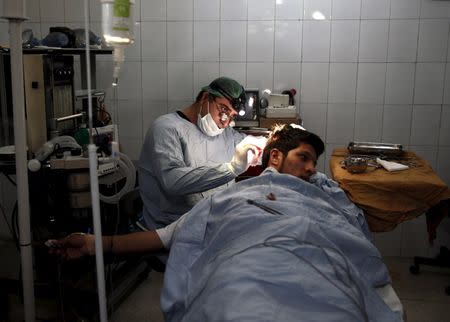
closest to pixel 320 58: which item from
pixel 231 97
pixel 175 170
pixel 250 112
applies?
pixel 250 112

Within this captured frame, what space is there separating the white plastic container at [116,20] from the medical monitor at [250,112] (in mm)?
1902

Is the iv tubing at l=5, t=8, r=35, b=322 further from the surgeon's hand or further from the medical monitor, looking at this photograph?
the medical monitor

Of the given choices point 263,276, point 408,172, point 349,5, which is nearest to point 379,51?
point 349,5

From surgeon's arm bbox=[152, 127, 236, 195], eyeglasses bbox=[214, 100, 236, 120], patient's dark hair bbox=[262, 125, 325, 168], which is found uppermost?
eyeglasses bbox=[214, 100, 236, 120]

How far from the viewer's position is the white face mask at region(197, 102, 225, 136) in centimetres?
256

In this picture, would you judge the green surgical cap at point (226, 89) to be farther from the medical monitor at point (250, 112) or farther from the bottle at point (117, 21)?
the bottle at point (117, 21)

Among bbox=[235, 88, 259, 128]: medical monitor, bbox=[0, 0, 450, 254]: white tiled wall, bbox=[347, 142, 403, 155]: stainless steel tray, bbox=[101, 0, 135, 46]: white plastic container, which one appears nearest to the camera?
bbox=[101, 0, 135, 46]: white plastic container

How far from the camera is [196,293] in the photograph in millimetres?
1453

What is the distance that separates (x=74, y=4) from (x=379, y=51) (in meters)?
2.21

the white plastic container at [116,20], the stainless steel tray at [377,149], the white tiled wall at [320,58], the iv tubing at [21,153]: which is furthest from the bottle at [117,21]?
the white tiled wall at [320,58]

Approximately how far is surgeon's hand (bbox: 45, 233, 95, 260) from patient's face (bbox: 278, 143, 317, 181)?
0.92m

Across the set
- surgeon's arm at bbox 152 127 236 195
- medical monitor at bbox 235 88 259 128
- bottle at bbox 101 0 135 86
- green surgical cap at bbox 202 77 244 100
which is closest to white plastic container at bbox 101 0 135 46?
bottle at bbox 101 0 135 86

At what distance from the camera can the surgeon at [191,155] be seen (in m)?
2.31

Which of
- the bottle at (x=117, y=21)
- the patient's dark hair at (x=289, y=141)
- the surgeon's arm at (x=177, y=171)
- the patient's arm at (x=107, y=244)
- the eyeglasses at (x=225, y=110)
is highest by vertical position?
the bottle at (x=117, y=21)
